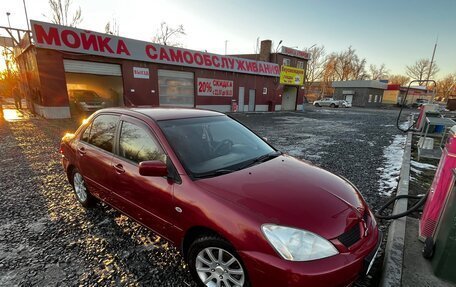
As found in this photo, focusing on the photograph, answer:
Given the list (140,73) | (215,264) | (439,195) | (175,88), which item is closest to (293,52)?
(175,88)

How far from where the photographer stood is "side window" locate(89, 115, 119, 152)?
3.10m

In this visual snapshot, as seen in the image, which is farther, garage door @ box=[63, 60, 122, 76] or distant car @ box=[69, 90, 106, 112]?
distant car @ box=[69, 90, 106, 112]

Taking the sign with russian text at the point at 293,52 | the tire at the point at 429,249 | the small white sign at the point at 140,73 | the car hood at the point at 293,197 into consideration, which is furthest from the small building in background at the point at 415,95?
the car hood at the point at 293,197

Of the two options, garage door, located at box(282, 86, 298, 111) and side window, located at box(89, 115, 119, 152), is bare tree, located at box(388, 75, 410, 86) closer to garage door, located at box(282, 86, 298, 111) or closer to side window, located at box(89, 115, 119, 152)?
garage door, located at box(282, 86, 298, 111)

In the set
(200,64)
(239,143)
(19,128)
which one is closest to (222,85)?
(200,64)

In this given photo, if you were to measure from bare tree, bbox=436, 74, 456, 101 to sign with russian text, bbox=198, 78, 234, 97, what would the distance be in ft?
263

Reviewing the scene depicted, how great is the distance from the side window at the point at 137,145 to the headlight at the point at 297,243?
1.29 m

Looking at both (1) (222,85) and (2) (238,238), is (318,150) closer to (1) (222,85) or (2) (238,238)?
(2) (238,238)

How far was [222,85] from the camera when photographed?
20938 millimetres

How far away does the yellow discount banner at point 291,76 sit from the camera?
2639cm

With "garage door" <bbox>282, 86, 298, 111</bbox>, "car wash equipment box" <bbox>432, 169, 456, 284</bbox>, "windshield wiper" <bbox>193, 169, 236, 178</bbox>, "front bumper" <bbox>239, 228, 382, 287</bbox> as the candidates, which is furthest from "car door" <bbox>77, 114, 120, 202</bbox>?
"garage door" <bbox>282, 86, 298, 111</bbox>

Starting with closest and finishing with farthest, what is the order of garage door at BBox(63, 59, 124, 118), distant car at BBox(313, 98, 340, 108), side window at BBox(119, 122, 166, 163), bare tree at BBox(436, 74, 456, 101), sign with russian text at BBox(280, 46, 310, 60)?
side window at BBox(119, 122, 166, 163) < garage door at BBox(63, 59, 124, 118) < sign with russian text at BBox(280, 46, 310, 60) < distant car at BBox(313, 98, 340, 108) < bare tree at BBox(436, 74, 456, 101)

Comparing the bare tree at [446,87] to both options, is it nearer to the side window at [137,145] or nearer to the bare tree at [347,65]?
the bare tree at [347,65]

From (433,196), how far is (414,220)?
0.74 meters
